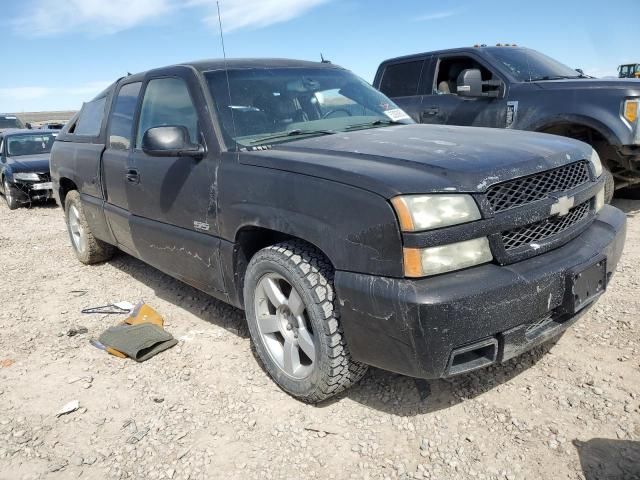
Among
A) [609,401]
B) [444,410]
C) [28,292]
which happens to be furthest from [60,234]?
[609,401]

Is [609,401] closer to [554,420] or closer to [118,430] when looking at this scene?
[554,420]

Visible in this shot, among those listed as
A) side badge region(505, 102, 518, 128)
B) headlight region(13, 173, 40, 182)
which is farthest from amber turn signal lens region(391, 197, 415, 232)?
headlight region(13, 173, 40, 182)

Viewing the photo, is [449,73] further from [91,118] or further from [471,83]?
[91,118]

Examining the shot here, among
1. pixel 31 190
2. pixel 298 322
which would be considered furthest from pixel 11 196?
pixel 298 322

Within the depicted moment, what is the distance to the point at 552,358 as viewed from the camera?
2938mm

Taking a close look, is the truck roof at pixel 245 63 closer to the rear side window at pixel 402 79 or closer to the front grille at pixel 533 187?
the front grille at pixel 533 187

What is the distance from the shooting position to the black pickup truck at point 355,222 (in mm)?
2080

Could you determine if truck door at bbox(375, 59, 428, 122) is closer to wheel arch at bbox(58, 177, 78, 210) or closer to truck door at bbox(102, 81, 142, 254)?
truck door at bbox(102, 81, 142, 254)

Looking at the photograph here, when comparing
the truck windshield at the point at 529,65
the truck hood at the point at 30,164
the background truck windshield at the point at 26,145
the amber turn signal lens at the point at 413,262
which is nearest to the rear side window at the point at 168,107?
the amber turn signal lens at the point at 413,262

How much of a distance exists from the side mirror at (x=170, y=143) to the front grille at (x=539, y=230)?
1778 mm

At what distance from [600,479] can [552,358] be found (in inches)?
37.7

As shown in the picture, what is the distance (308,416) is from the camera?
263 centimetres

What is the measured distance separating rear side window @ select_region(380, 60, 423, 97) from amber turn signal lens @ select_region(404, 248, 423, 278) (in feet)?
17.9

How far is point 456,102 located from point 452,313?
16.5 feet
